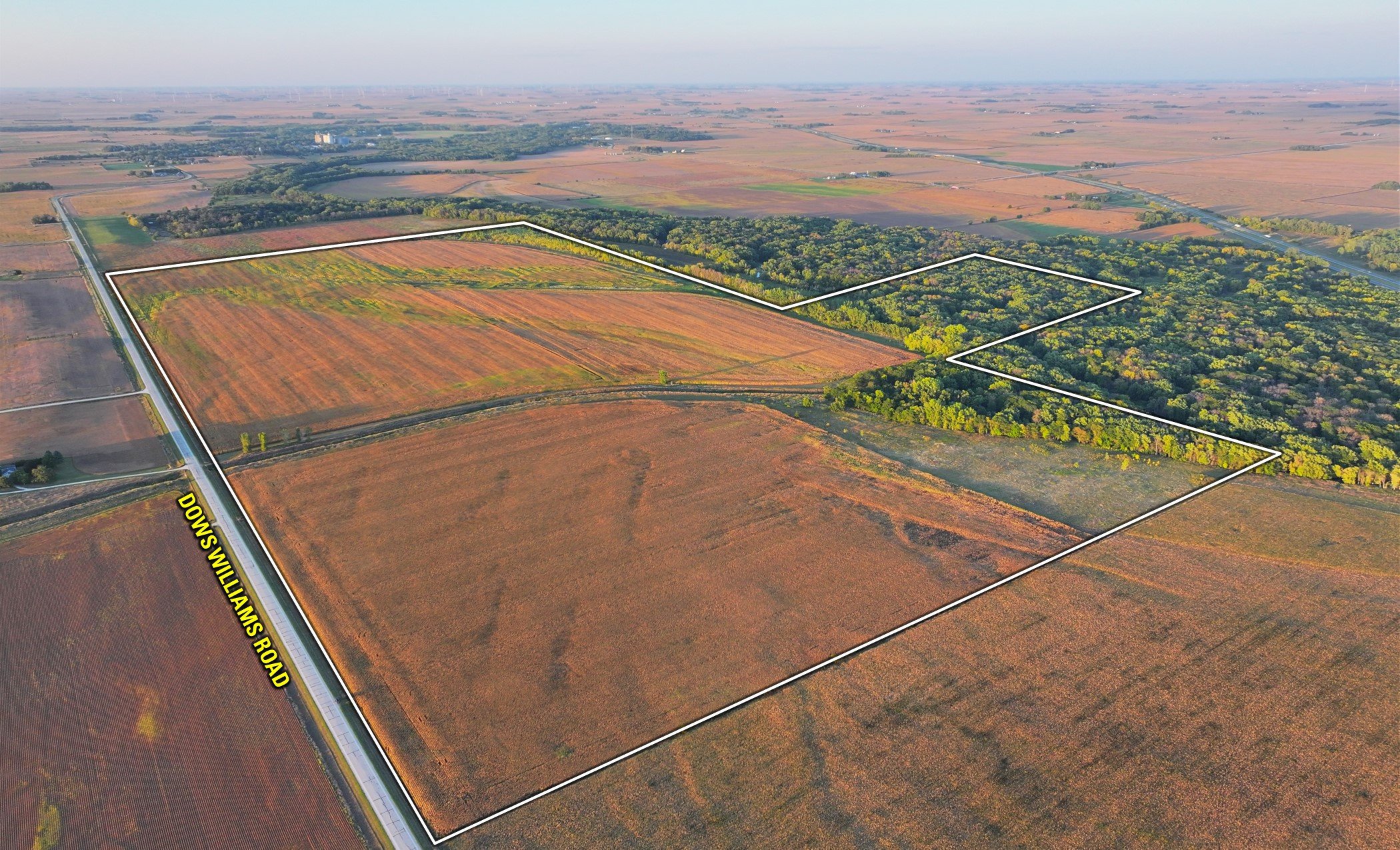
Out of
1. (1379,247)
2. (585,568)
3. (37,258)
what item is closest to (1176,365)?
(585,568)

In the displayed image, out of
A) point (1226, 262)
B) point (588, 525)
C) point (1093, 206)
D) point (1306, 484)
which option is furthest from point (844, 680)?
→ point (1093, 206)

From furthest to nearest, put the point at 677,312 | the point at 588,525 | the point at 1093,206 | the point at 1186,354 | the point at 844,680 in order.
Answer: the point at 1093,206
the point at 677,312
the point at 1186,354
the point at 588,525
the point at 844,680

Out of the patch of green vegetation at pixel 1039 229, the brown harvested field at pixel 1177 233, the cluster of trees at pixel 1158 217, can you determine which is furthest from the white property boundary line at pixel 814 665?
the cluster of trees at pixel 1158 217

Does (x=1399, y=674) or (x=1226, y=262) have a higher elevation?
(x=1226, y=262)

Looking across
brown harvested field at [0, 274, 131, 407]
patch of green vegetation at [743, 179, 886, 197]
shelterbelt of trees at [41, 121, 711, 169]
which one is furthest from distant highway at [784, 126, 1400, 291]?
brown harvested field at [0, 274, 131, 407]

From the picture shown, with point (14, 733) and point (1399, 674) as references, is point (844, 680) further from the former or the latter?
point (14, 733)

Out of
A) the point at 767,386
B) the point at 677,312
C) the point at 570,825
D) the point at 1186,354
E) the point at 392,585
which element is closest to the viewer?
the point at 570,825

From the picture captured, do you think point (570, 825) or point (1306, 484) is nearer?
point (570, 825)
